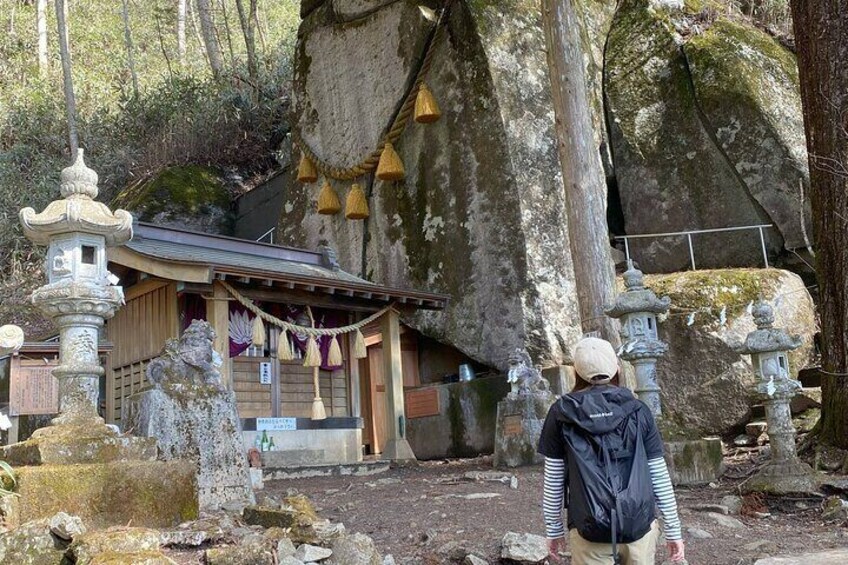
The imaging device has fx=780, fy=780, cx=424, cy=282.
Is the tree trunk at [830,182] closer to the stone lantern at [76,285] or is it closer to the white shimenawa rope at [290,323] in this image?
the white shimenawa rope at [290,323]

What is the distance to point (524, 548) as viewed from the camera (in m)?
4.94

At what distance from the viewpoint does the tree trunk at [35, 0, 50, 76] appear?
27562 mm

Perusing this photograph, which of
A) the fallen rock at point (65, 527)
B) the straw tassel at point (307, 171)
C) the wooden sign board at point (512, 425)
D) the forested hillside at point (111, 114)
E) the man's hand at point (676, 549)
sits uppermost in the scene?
the forested hillside at point (111, 114)

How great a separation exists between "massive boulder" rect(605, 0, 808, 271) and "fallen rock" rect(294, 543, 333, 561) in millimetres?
11653

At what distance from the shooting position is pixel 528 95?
14352 millimetres

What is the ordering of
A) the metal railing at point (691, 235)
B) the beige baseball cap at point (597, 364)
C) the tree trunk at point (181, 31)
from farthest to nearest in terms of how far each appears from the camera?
the tree trunk at point (181, 31)
the metal railing at point (691, 235)
the beige baseball cap at point (597, 364)

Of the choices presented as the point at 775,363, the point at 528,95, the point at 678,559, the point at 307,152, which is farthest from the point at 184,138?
the point at 678,559

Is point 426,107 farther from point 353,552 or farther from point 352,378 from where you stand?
point 353,552

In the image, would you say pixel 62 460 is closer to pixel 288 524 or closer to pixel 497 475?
pixel 288 524

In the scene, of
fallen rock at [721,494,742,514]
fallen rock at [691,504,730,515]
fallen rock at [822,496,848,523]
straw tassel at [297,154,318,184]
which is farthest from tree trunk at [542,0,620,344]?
straw tassel at [297,154,318,184]

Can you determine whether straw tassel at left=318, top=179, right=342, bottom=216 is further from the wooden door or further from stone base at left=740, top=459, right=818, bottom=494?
stone base at left=740, top=459, right=818, bottom=494

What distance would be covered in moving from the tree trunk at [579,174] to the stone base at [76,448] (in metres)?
5.94

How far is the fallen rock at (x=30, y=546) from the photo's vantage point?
3.95 meters

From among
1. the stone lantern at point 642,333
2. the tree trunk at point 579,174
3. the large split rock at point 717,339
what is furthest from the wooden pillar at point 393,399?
the stone lantern at point 642,333
